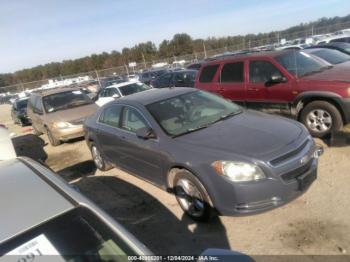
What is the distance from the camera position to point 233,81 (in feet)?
26.8

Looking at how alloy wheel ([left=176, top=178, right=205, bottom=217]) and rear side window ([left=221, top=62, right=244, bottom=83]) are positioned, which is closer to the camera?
alloy wheel ([left=176, top=178, right=205, bottom=217])

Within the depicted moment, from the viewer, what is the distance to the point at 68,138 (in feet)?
33.6

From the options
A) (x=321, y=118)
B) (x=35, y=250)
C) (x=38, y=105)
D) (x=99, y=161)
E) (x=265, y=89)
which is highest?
(x=35, y=250)

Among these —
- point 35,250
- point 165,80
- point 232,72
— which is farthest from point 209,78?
point 35,250

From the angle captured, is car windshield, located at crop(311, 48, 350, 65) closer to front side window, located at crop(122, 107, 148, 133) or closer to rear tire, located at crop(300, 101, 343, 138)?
rear tire, located at crop(300, 101, 343, 138)

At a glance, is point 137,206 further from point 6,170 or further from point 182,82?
point 182,82

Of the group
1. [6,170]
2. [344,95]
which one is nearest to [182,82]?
[344,95]

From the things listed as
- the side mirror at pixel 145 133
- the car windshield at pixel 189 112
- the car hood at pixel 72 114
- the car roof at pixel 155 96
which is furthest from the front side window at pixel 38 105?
the side mirror at pixel 145 133

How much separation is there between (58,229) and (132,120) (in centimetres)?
367

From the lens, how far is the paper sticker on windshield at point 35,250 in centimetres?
158

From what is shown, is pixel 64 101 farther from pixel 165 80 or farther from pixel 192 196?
pixel 192 196

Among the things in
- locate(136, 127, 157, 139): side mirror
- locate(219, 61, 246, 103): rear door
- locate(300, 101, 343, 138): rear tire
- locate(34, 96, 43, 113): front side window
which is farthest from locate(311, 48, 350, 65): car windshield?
locate(34, 96, 43, 113): front side window

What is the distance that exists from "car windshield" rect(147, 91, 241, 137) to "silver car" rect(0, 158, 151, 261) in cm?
265

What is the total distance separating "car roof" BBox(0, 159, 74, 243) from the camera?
5.89 feet
